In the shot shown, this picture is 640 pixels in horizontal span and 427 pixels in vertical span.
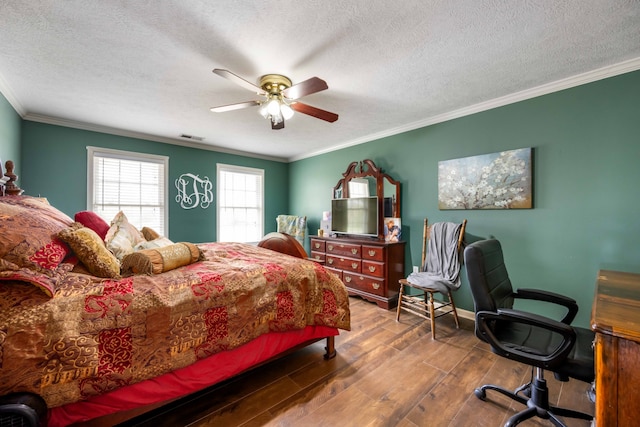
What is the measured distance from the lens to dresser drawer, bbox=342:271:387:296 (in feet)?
11.0

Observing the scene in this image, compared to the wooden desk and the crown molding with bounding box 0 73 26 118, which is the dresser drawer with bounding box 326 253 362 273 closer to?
the wooden desk

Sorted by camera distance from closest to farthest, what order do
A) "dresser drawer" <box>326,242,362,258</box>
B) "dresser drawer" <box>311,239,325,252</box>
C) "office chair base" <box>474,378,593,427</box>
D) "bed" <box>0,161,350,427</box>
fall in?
"bed" <box>0,161,350,427</box> → "office chair base" <box>474,378,593,427</box> → "dresser drawer" <box>326,242,362,258</box> → "dresser drawer" <box>311,239,325,252</box>

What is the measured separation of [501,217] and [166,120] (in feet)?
14.3

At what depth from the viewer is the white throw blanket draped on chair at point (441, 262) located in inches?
107

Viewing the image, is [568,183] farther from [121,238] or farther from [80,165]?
[80,165]

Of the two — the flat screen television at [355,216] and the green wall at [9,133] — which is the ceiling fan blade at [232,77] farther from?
the green wall at [9,133]

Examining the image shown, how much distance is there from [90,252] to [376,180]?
11.0ft

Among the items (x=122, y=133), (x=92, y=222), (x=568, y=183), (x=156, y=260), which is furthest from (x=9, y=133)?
(x=568, y=183)

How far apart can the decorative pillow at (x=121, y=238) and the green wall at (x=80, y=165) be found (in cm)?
222

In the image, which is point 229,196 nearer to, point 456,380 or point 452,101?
point 452,101

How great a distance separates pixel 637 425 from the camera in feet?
2.94

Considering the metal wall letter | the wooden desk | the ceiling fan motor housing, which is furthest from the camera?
the metal wall letter

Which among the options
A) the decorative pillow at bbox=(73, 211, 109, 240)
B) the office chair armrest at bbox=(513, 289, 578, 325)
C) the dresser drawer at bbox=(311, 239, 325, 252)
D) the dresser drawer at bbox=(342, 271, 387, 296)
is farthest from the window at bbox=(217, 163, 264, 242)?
the office chair armrest at bbox=(513, 289, 578, 325)

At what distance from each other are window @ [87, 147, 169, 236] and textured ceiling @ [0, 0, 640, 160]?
2.74 feet
